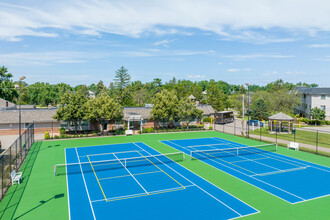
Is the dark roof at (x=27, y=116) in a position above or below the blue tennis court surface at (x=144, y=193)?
above

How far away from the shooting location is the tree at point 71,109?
3694 cm

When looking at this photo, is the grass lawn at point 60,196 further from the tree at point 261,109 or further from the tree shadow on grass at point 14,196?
the tree at point 261,109

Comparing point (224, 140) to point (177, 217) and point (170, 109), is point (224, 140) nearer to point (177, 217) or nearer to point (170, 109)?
point (170, 109)

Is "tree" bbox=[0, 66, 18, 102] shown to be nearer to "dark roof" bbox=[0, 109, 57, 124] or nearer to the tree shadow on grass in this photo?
"dark roof" bbox=[0, 109, 57, 124]

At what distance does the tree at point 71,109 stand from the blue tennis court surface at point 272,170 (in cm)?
1572

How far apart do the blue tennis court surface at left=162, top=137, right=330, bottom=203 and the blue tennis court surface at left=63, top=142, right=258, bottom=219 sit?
3486 millimetres

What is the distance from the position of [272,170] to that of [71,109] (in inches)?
1092

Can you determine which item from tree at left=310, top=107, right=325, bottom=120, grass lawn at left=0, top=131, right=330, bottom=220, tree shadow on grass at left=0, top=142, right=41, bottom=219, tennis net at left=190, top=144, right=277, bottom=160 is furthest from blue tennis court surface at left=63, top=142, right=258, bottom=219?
tree at left=310, top=107, right=325, bottom=120

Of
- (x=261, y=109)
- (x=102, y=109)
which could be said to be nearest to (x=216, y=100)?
(x=261, y=109)

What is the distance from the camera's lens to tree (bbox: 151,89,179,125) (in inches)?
1656

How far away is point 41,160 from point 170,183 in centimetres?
1373

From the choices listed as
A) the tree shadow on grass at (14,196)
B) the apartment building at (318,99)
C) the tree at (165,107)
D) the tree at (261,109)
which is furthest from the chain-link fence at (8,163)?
the apartment building at (318,99)

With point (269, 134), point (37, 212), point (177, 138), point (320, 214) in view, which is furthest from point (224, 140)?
point (37, 212)

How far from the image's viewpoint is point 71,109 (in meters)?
36.9
